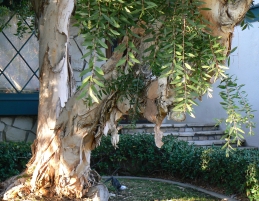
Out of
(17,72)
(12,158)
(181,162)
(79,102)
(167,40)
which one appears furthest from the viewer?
(17,72)

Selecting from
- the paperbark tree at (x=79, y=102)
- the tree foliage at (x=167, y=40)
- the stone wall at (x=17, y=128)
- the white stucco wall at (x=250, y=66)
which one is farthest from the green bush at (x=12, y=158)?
the tree foliage at (x=167, y=40)

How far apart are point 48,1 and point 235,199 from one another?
12.3 feet

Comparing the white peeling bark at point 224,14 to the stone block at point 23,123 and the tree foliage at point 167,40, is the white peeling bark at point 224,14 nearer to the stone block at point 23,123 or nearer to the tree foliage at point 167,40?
the tree foliage at point 167,40

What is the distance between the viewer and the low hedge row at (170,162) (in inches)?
228

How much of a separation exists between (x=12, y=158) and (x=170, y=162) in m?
2.62

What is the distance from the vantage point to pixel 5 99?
7.61 metres

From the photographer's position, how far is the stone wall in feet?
25.5

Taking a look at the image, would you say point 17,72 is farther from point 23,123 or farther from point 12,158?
point 12,158

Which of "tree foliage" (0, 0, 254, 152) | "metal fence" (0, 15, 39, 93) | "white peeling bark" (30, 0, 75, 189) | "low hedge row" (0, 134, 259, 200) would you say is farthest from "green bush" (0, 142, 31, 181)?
"tree foliage" (0, 0, 254, 152)

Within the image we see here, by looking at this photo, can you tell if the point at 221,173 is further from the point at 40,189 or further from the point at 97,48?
the point at 97,48

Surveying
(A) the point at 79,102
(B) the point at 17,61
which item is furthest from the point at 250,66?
(A) the point at 79,102

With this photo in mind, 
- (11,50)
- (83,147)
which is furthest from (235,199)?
(11,50)

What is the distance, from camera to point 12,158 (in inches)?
253

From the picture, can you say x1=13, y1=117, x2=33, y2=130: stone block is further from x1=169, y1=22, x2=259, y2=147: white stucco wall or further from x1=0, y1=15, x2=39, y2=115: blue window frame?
x1=169, y1=22, x2=259, y2=147: white stucco wall
